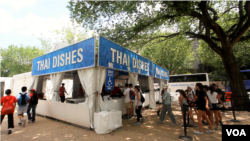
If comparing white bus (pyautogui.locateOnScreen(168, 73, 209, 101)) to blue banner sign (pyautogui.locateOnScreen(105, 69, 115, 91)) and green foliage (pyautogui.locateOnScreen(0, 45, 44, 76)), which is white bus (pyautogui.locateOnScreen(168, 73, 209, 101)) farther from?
green foliage (pyautogui.locateOnScreen(0, 45, 44, 76))

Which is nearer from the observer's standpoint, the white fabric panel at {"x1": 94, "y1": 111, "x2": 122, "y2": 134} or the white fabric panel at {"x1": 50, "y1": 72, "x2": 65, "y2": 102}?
the white fabric panel at {"x1": 94, "y1": 111, "x2": 122, "y2": 134}

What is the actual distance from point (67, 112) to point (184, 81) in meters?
13.6

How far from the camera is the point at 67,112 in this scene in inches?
218

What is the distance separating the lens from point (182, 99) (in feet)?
16.2

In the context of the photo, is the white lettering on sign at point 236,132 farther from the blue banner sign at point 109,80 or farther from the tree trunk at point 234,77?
the tree trunk at point 234,77

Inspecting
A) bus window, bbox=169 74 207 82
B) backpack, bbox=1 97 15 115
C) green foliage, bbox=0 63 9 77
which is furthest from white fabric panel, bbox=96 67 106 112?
green foliage, bbox=0 63 9 77

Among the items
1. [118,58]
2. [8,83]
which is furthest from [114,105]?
[8,83]

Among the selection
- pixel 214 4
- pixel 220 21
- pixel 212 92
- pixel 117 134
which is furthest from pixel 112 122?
pixel 220 21

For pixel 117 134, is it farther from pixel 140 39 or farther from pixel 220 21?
pixel 220 21

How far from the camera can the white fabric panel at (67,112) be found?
16.0 feet

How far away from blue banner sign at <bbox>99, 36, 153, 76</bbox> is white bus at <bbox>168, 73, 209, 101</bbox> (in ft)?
29.3

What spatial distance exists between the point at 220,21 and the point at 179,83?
24.7 feet

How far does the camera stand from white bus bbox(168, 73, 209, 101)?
14445mm

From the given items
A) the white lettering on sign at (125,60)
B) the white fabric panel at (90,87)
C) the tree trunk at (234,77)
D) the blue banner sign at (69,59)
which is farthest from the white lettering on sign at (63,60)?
the tree trunk at (234,77)
